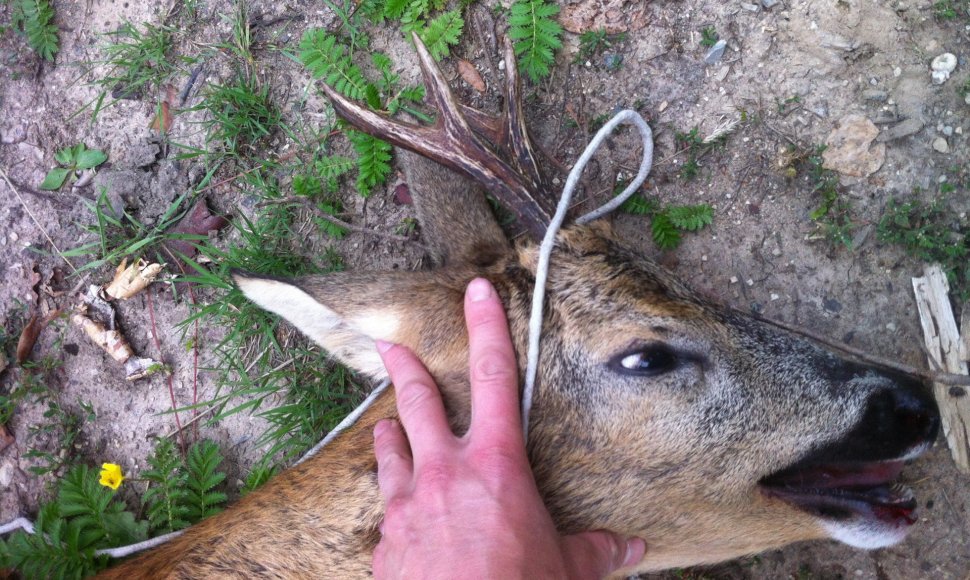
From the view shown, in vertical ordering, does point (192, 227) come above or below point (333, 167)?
below

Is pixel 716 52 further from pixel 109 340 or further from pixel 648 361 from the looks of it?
pixel 109 340

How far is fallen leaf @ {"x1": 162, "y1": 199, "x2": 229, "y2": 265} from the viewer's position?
5055 millimetres

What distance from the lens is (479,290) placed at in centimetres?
307

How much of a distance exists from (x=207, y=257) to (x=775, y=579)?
13.5ft

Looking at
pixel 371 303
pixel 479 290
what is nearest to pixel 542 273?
pixel 479 290

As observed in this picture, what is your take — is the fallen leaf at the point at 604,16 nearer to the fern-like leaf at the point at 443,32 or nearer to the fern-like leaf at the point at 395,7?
the fern-like leaf at the point at 443,32

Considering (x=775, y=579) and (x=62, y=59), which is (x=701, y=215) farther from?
(x=62, y=59)

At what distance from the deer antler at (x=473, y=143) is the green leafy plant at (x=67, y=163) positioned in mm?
2854

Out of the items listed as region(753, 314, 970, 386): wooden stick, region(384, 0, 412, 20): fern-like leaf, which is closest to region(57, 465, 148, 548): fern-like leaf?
region(384, 0, 412, 20): fern-like leaf

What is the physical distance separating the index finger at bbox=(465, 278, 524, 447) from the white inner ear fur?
0.44 meters

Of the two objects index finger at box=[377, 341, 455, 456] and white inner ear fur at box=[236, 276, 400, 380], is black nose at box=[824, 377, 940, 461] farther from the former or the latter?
white inner ear fur at box=[236, 276, 400, 380]

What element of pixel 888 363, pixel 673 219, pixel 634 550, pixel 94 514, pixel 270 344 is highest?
pixel 673 219

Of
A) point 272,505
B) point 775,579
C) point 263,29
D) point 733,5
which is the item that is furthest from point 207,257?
point 775,579

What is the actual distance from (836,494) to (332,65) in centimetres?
373
